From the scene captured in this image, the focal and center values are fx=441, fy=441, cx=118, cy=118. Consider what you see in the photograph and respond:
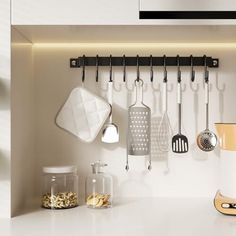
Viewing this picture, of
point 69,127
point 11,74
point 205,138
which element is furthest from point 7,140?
point 205,138

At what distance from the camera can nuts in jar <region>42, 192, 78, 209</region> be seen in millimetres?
1448

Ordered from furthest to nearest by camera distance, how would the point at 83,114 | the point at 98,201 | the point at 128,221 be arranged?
1. the point at 83,114
2. the point at 98,201
3. the point at 128,221

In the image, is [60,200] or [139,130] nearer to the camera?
[60,200]

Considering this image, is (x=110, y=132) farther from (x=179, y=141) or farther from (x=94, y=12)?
(x=94, y=12)

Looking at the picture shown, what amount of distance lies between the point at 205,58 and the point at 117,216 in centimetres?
67

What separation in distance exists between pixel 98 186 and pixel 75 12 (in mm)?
647

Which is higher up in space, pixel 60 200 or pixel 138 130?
pixel 138 130

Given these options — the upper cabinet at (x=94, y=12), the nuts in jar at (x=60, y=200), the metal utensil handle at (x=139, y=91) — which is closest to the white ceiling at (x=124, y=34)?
the upper cabinet at (x=94, y=12)

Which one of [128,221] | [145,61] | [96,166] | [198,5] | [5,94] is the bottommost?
[128,221]

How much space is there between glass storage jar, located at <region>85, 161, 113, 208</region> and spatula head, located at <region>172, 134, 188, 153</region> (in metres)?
0.26

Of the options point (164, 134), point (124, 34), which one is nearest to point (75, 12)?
point (124, 34)

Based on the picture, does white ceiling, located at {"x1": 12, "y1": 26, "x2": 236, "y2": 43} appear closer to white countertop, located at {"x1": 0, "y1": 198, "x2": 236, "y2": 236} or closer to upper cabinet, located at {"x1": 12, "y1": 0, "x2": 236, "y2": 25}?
upper cabinet, located at {"x1": 12, "y1": 0, "x2": 236, "y2": 25}

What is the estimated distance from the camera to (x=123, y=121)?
1.65m

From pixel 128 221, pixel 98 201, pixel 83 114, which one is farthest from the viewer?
pixel 83 114
